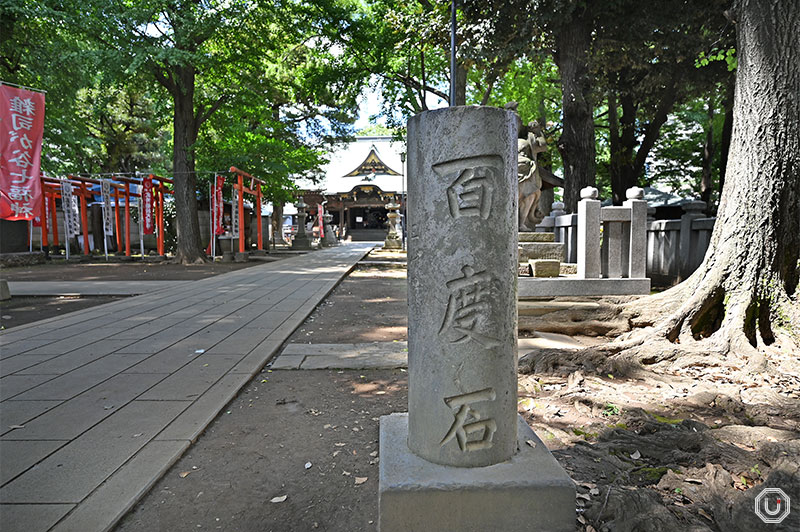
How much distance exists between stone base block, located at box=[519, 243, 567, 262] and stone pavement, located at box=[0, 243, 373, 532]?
346 centimetres

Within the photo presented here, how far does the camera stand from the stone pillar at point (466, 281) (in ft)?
6.08

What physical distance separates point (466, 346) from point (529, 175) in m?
6.01

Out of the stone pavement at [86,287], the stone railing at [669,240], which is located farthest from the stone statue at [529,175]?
the stone pavement at [86,287]

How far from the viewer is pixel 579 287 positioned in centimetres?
575

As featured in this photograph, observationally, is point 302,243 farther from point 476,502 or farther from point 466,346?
point 476,502

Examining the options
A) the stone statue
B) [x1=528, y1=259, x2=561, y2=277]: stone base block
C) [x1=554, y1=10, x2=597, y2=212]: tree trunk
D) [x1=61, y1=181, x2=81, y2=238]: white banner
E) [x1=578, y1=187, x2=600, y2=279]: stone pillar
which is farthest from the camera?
[x1=61, y1=181, x2=81, y2=238]: white banner

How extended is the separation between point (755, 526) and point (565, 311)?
3.68 meters

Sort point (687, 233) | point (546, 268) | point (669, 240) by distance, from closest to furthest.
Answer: point (546, 268)
point (687, 233)
point (669, 240)

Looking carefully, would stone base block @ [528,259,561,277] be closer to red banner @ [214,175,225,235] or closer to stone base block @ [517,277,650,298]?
stone base block @ [517,277,650,298]

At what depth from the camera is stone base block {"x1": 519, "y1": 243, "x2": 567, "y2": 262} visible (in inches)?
272

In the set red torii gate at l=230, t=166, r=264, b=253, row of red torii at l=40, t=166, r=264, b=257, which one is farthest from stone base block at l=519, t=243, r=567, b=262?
row of red torii at l=40, t=166, r=264, b=257

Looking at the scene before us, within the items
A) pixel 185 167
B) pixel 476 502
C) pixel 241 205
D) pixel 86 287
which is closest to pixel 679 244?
pixel 476 502

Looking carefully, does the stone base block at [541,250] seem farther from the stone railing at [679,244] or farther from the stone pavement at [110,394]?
the stone pavement at [110,394]

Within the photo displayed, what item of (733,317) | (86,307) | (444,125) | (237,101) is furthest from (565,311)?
(237,101)
